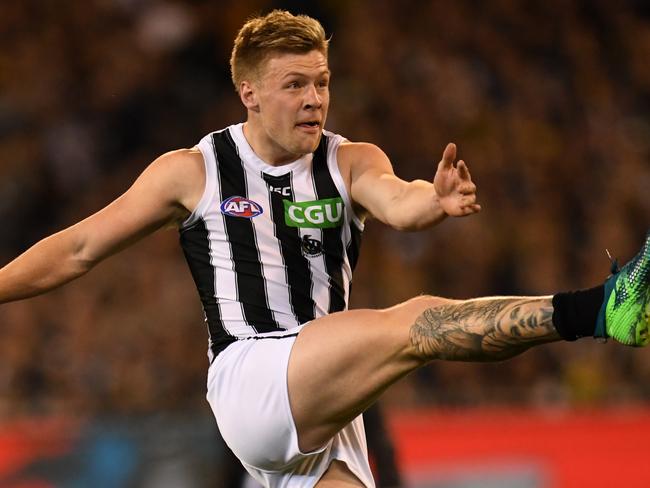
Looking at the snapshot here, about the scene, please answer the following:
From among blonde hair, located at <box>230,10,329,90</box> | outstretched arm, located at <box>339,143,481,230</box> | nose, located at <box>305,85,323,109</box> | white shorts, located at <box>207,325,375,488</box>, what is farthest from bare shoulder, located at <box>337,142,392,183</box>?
white shorts, located at <box>207,325,375,488</box>

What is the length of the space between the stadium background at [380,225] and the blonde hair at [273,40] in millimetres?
3012

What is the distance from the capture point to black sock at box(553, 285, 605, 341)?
131 inches

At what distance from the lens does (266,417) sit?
150 inches

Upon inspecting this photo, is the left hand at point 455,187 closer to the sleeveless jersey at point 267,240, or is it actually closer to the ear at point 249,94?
the sleeveless jersey at point 267,240

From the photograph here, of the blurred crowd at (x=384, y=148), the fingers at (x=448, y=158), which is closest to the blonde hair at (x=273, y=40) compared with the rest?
the fingers at (x=448, y=158)

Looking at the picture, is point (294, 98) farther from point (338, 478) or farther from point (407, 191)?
point (338, 478)

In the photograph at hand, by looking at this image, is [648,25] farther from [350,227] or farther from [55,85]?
[350,227]

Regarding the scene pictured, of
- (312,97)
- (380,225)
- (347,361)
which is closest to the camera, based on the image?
(347,361)

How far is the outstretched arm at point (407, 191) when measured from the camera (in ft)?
11.4

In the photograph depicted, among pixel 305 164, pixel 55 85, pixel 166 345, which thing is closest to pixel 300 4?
pixel 55 85

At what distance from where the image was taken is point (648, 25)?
31.3ft

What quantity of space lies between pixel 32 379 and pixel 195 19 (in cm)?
333

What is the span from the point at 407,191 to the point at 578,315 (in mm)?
712

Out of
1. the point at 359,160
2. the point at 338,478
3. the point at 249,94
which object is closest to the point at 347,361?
the point at 338,478
